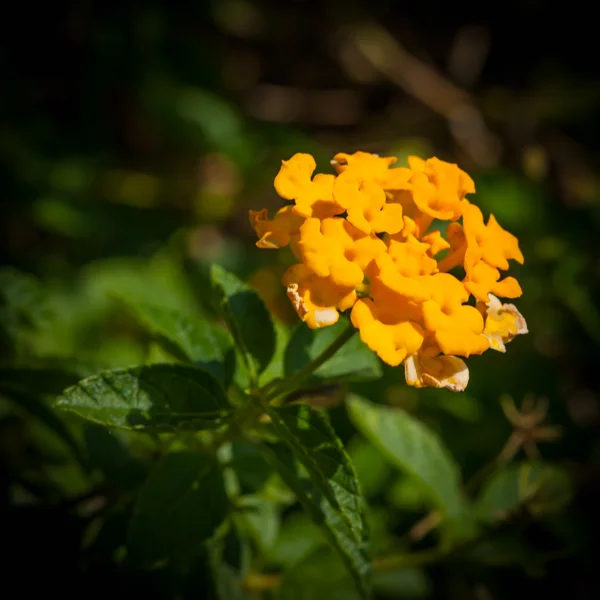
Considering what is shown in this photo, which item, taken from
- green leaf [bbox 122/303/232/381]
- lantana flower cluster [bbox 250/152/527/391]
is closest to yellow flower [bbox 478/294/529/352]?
lantana flower cluster [bbox 250/152/527/391]

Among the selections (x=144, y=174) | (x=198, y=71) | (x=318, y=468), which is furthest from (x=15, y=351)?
(x=198, y=71)

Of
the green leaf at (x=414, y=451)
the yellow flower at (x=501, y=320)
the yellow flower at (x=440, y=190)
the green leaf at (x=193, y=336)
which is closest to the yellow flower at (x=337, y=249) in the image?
the yellow flower at (x=440, y=190)

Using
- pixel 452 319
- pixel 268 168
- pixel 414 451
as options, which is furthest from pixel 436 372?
pixel 268 168

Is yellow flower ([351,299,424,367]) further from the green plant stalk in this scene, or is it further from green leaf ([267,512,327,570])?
green leaf ([267,512,327,570])

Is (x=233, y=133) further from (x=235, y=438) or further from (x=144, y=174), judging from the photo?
(x=235, y=438)

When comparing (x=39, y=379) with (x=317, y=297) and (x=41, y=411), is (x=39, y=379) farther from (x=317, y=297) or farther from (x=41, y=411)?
(x=317, y=297)

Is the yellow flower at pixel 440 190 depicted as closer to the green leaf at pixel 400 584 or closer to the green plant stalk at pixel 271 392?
the green plant stalk at pixel 271 392
